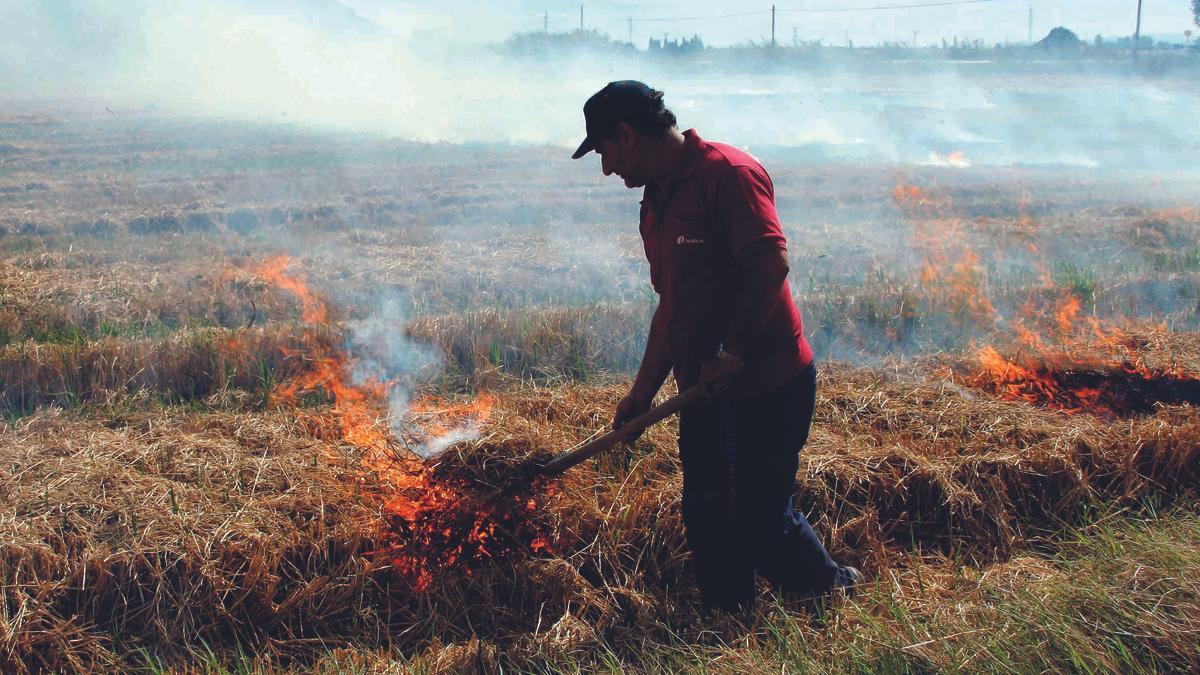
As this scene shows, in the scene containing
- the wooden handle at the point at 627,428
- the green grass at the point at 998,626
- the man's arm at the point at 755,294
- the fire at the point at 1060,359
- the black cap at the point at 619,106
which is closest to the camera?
the green grass at the point at 998,626

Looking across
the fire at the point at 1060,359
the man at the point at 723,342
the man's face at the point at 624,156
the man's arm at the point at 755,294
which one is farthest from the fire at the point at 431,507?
the fire at the point at 1060,359

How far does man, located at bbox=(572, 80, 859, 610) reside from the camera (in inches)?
123

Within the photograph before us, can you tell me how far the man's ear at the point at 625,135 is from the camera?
3.21 metres

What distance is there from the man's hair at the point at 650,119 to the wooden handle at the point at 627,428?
94 centimetres

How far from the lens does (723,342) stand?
3289mm

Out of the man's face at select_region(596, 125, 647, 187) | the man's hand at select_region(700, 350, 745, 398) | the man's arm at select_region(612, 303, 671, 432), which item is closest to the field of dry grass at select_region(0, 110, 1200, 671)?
the man's arm at select_region(612, 303, 671, 432)

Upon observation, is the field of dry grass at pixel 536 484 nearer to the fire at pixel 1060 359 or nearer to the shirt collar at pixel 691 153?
the fire at pixel 1060 359

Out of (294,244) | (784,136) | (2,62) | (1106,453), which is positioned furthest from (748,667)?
(2,62)

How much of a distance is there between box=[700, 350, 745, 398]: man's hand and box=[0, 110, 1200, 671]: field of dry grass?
888mm

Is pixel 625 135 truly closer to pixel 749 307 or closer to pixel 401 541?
pixel 749 307

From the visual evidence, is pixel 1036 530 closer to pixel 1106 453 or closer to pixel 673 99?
pixel 1106 453

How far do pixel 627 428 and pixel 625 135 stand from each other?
111 cm

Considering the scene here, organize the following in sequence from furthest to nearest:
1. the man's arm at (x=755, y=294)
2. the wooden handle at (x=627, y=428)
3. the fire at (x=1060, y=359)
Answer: the fire at (x=1060, y=359) < the wooden handle at (x=627, y=428) < the man's arm at (x=755, y=294)

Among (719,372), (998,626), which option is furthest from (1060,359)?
(719,372)
